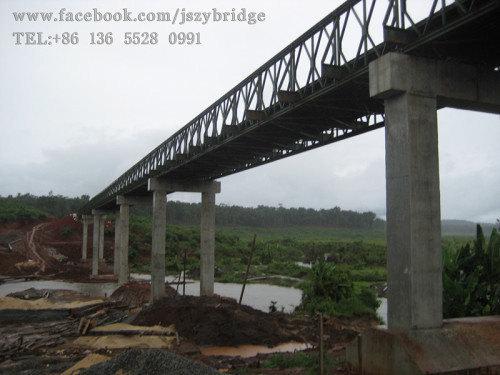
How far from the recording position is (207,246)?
2809 cm

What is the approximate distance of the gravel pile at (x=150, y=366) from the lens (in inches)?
399

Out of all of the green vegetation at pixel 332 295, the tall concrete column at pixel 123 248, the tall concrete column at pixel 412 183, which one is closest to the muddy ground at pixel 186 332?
the green vegetation at pixel 332 295

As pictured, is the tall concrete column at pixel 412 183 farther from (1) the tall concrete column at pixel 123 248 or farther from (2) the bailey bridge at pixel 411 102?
(1) the tall concrete column at pixel 123 248

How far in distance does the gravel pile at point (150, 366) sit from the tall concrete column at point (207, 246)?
667 inches

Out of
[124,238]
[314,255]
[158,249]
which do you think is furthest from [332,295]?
[314,255]

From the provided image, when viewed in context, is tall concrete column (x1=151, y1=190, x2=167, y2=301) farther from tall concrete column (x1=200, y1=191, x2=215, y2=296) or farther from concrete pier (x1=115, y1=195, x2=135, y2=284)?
concrete pier (x1=115, y1=195, x2=135, y2=284)

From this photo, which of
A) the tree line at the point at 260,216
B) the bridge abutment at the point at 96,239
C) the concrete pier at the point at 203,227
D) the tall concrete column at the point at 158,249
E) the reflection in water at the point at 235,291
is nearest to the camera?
the tall concrete column at the point at 158,249

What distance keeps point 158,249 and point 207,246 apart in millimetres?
3064

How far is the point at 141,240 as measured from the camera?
229 ft

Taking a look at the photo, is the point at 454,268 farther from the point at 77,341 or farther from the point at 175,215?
the point at 175,215

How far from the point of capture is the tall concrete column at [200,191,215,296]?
27688 millimetres

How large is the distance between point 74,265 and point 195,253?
1629 centimetres

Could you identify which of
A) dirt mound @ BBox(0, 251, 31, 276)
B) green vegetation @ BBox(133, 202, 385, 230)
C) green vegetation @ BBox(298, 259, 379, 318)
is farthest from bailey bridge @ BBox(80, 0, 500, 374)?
green vegetation @ BBox(133, 202, 385, 230)

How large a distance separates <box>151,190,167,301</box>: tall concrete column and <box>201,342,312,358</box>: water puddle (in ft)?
37.0
